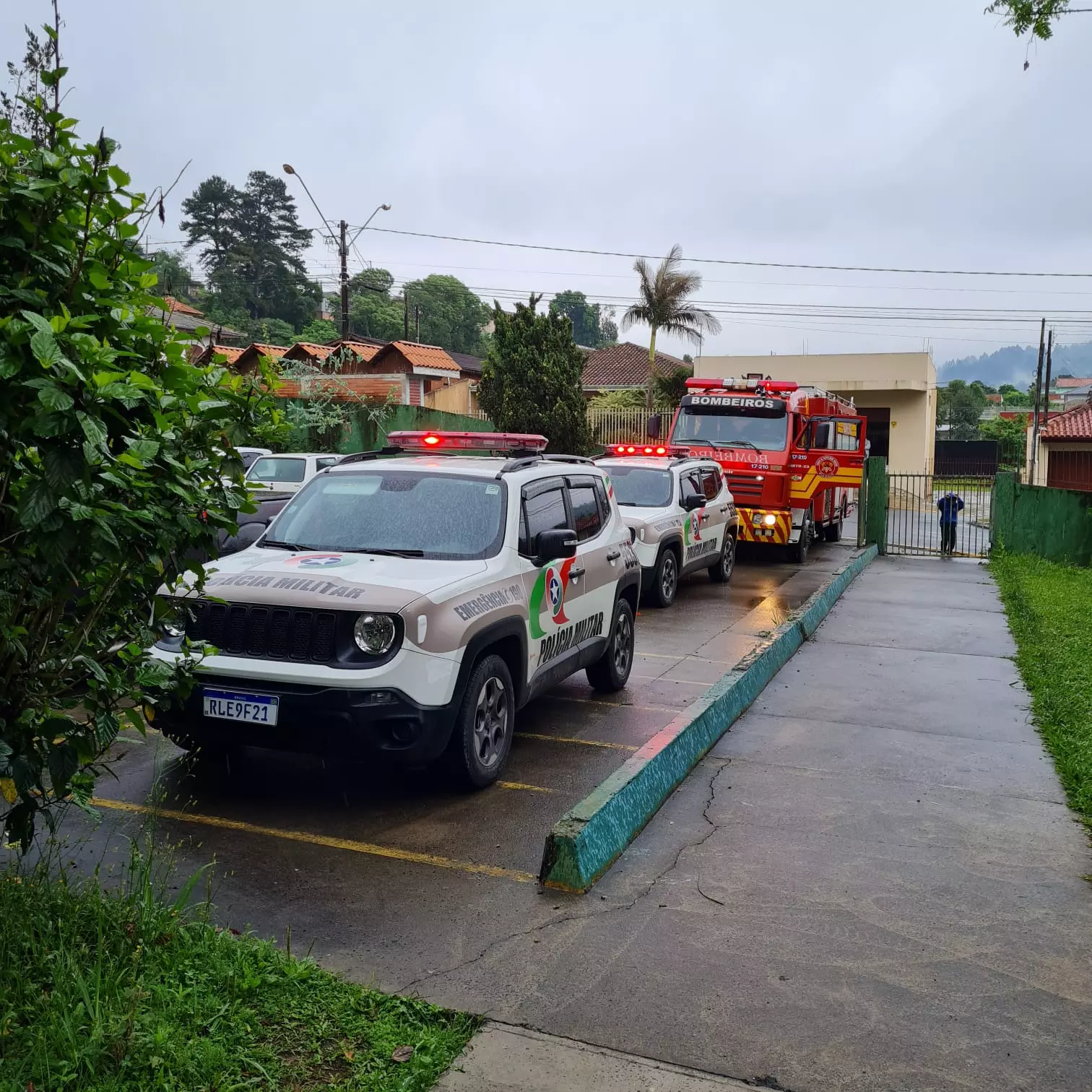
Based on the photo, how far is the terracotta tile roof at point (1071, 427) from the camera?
39.6m

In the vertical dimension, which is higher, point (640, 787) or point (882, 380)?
point (882, 380)

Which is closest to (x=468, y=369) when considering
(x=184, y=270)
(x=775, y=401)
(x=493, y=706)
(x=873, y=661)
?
(x=184, y=270)

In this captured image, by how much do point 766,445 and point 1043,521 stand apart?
561 centimetres

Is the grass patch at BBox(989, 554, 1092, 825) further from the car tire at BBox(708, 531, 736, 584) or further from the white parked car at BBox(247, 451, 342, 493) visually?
the white parked car at BBox(247, 451, 342, 493)

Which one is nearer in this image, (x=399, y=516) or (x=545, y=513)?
(x=399, y=516)

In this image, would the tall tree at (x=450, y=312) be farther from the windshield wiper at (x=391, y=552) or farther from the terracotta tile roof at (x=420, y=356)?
the windshield wiper at (x=391, y=552)

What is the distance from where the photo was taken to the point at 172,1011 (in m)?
3.40

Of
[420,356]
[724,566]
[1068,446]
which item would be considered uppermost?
[420,356]

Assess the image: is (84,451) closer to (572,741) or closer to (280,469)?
(572,741)

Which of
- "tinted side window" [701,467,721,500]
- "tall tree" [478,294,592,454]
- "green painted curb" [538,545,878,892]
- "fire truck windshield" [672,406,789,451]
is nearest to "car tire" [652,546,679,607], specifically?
"tinted side window" [701,467,721,500]

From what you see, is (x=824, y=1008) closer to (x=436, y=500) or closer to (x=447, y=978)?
(x=447, y=978)

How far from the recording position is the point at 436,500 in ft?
21.7

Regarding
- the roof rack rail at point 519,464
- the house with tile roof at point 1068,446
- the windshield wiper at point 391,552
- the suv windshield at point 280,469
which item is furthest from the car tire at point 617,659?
the house with tile roof at point 1068,446

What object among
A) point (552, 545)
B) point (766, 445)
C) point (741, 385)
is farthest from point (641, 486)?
point (552, 545)
